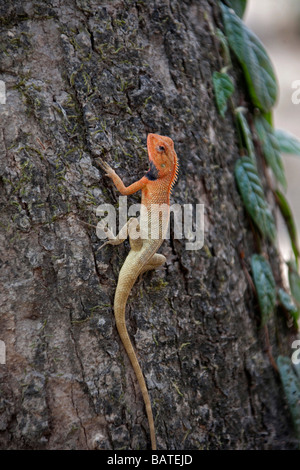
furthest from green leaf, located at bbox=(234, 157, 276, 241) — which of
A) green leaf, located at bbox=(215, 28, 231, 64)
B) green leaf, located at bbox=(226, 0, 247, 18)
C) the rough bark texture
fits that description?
green leaf, located at bbox=(226, 0, 247, 18)

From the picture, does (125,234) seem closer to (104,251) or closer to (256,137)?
(104,251)

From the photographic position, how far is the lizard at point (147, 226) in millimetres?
2096

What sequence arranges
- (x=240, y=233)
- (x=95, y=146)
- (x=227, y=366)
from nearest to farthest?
(x=95, y=146) < (x=227, y=366) < (x=240, y=233)

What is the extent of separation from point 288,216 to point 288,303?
0.81 m

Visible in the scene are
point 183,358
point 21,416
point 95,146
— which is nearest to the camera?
point 21,416

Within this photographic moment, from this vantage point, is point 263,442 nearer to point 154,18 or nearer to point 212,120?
point 212,120

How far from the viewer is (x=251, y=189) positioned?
8.98ft

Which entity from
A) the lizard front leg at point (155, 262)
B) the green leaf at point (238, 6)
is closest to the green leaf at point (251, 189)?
the lizard front leg at point (155, 262)

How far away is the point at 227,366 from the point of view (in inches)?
97.6

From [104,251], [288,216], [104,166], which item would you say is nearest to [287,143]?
[288,216]

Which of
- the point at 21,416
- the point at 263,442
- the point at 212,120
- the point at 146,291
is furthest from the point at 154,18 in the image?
the point at 263,442

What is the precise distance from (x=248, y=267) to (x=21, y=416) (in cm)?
172

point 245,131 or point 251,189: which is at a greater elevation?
point 245,131

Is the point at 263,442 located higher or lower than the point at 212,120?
lower
